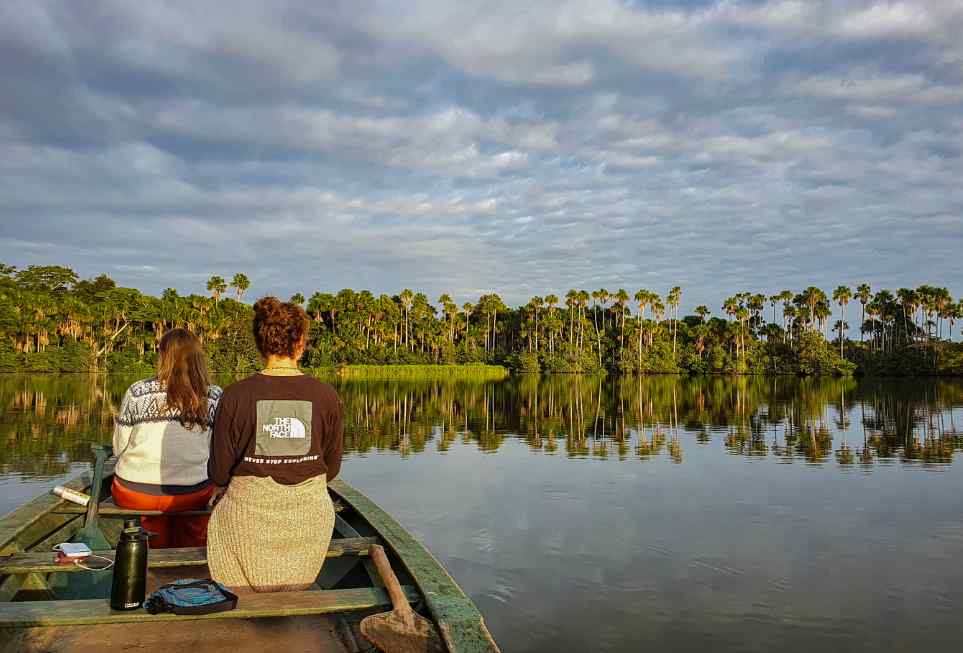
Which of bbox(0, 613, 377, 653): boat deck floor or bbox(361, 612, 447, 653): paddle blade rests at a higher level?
bbox(361, 612, 447, 653): paddle blade

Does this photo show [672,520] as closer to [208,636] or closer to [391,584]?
[391,584]

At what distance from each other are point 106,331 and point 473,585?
70520 millimetres

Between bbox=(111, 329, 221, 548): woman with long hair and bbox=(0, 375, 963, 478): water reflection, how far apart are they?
9.89 m

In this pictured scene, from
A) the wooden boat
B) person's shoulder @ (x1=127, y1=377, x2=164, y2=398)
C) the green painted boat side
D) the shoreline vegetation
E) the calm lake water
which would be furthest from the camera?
the shoreline vegetation

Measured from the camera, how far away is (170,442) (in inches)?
211

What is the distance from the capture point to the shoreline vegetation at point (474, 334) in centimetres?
6506

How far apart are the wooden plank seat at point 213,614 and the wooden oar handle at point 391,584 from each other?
0.08 metres

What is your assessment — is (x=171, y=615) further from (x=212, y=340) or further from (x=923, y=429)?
(x=212, y=340)

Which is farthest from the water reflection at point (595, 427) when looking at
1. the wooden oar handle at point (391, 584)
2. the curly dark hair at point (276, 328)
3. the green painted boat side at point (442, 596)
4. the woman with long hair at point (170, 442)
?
the curly dark hair at point (276, 328)

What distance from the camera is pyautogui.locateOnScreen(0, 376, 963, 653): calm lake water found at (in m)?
6.86

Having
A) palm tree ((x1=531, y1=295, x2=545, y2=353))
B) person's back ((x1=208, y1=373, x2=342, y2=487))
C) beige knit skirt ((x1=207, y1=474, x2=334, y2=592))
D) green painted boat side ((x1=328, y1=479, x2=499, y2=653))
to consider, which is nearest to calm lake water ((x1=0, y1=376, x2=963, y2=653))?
green painted boat side ((x1=328, y1=479, x2=499, y2=653))

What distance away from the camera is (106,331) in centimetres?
6788

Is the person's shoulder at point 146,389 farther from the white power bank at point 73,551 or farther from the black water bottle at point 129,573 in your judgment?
the black water bottle at point 129,573

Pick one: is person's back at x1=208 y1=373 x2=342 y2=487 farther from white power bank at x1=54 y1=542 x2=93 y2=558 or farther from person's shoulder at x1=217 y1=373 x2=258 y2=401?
white power bank at x1=54 y1=542 x2=93 y2=558
